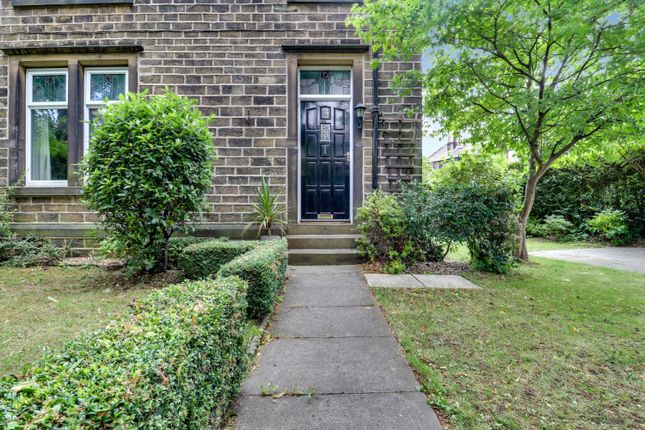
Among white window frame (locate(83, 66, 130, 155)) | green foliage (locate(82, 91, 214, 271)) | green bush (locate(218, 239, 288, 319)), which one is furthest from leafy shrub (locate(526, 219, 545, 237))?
white window frame (locate(83, 66, 130, 155))

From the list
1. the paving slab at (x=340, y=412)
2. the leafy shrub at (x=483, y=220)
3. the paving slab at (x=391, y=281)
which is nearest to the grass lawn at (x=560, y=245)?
the leafy shrub at (x=483, y=220)

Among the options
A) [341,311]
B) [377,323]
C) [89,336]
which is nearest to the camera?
[89,336]

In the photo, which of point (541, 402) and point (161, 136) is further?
point (161, 136)

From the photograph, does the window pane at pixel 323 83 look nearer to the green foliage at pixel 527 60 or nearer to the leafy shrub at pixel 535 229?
the green foliage at pixel 527 60

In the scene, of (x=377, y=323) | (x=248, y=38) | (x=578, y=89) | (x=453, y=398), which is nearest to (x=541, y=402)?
(x=453, y=398)

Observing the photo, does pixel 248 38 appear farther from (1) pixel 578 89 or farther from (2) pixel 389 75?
(1) pixel 578 89

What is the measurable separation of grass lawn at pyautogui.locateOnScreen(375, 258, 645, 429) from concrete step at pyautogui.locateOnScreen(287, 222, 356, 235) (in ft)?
7.10

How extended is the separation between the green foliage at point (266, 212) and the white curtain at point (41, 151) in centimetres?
441

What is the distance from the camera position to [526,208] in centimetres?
605

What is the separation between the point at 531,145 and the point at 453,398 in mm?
4874

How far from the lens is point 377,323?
10.1 ft

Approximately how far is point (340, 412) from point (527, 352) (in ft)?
5.59

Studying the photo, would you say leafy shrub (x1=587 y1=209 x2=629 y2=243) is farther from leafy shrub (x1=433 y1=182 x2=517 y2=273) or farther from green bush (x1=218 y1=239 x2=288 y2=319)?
green bush (x1=218 y1=239 x2=288 y2=319)

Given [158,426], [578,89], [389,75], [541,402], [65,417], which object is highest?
[389,75]
